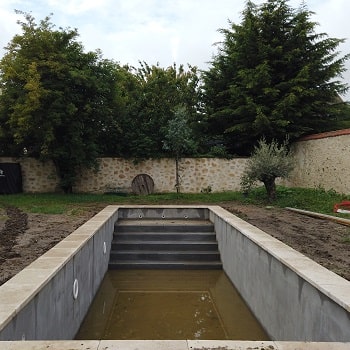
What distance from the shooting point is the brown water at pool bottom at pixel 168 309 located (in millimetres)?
4164

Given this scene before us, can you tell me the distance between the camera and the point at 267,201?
1164 cm

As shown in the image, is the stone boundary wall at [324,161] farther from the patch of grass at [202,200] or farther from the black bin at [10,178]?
the black bin at [10,178]

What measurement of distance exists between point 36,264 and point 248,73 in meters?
12.7

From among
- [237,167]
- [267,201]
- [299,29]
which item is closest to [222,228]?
[267,201]

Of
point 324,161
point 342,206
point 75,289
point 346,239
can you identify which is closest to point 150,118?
point 324,161

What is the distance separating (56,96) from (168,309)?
9740 mm

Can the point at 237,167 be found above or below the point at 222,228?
above

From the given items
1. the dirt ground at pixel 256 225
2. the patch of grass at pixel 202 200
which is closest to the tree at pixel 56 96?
the patch of grass at pixel 202 200

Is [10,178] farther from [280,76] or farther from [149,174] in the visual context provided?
[280,76]

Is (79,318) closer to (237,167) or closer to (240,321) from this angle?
(240,321)

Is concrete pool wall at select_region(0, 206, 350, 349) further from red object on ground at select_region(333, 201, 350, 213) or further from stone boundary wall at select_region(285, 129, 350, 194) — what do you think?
stone boundary wall at select_region(285, 129, 350, 194)

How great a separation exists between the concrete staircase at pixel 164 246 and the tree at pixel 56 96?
21.1 feet

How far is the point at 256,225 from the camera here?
22.6 ft

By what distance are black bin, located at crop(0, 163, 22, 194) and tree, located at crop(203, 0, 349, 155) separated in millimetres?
8262
